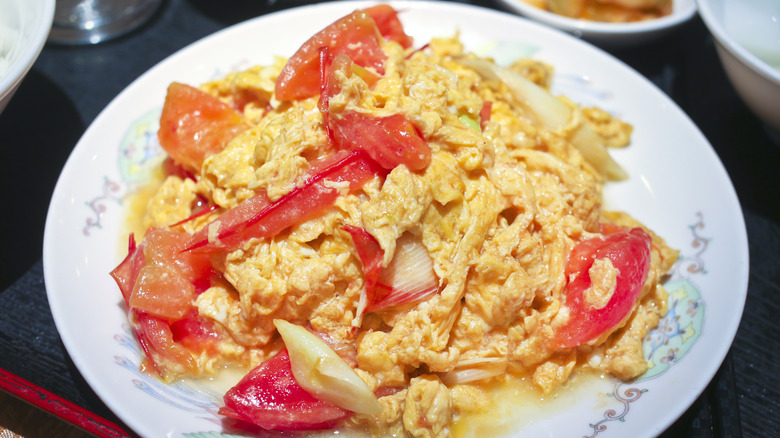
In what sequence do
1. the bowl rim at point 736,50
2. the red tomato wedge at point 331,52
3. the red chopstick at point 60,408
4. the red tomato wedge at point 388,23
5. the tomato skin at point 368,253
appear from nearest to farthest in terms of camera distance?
the red chopstick at point 60,408 → the tomato skin at point 368,253 → the red tomato wedge at point 331,52 → the bowl rim at point 736,50 → the red tomato wedge at point 388,23

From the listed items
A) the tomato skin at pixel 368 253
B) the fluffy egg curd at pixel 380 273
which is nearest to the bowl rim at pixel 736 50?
the fluffy egg curd at pixel 380 273

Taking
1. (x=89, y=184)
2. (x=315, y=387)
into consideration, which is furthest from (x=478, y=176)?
(x=89, y=184)

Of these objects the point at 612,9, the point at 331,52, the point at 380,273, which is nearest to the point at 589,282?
the point at 380,273

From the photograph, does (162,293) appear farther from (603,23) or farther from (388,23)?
(603,23)

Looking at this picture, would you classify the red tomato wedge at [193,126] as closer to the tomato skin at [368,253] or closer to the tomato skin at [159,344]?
the tomato skin at [159,344]

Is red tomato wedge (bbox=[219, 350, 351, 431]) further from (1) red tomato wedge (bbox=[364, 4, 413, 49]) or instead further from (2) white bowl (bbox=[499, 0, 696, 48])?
(2) white bowl (bbox=[499, 0, 696, 48])
